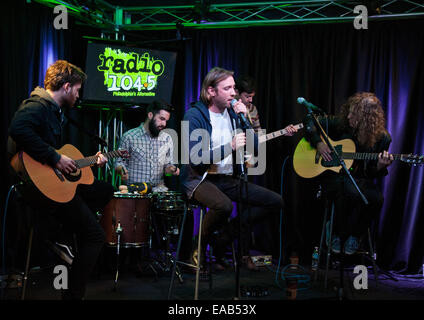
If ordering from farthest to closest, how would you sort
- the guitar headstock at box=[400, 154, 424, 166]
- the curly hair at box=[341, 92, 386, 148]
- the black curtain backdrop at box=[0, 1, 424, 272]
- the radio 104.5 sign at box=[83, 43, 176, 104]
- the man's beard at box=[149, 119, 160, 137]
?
the radio 104.5 sign at box=[83, 43, 176, 104], the man's beard at box=[149, 119, 160, 137], the black curtain backdrop at box=[0, 1, 424, 272], the curly hair at box=[341, 92, 386, 148], the guitar headstock at box=[400, 154, 424, 166]

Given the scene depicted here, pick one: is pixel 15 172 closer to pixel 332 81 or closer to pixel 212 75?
pixel 212 75

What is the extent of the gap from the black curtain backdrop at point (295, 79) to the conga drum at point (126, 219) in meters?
1.48

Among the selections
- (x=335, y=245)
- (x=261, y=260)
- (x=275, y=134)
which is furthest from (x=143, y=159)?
(x=335, y=245)

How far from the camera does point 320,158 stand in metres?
5.18

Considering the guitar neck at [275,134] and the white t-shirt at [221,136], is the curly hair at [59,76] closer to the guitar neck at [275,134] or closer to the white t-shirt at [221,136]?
the white t-shirt at [221,136]

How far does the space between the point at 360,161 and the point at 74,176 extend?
3.31m

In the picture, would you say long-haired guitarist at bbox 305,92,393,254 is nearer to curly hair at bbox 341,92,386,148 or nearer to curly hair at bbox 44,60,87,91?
curly hair at bbox 341,92,386,148

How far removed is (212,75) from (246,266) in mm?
2734

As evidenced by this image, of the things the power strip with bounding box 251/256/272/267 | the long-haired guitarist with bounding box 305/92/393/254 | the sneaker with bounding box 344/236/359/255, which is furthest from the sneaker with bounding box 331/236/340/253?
the power strip with bounding box 251/256/272/267

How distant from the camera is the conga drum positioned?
4.51 metres

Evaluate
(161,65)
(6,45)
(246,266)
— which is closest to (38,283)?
(246,266)

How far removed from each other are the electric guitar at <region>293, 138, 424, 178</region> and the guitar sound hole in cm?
275

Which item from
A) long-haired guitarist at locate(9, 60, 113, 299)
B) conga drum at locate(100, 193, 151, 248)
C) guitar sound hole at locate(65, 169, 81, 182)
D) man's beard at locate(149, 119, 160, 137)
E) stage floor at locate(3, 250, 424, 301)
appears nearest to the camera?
long-haired guitarist at locate(9, 60, 113, 299)

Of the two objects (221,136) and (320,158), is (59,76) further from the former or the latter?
(320,158)
